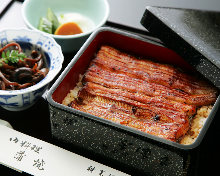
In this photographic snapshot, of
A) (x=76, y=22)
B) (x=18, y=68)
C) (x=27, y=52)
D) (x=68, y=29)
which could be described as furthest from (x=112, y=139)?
(x=76, y=22)

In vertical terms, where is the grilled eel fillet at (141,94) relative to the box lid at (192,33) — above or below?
below

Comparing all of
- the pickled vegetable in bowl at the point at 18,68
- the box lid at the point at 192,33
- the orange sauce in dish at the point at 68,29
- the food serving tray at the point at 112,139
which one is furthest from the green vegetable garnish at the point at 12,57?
the box lid at the point at 192,33

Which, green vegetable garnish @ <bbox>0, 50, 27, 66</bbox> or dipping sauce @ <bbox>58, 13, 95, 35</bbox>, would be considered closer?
green vegetable garnish @ <bbox>0, 50, 27, 66</bbox>

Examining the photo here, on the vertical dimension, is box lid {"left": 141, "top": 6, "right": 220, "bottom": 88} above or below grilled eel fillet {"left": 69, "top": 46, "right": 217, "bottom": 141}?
above

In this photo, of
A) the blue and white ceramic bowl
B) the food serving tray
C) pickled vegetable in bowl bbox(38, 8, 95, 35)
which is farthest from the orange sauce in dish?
the food serving tray

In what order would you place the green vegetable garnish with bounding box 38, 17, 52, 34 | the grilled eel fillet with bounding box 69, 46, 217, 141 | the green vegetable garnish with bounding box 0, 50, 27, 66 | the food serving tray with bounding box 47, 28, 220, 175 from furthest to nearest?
1. the green vegetable garnish with bounding box 38, 17, 52, 34
2. the green vegetable garnish with bounding box 0, 50, 27, 66
3. the grilled eel fillet with bounding box 69, 46, 217, 141
4. the food serving tray with bounding box 47, 28, 220, 175

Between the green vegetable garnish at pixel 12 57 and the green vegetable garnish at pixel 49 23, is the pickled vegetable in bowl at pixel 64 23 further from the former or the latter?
the green vegetable garnish at pixel 12 57

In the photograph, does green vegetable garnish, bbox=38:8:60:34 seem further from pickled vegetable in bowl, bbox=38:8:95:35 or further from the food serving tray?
the food serving tray

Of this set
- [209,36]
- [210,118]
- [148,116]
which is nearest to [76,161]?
[148,116]
